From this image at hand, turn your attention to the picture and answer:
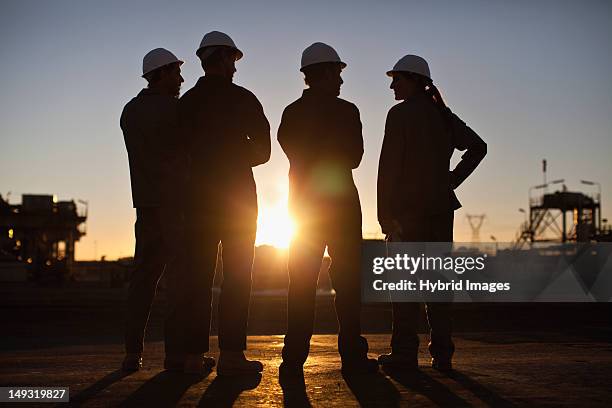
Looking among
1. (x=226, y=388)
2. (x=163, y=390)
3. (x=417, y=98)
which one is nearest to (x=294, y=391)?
(x=226, y=388)

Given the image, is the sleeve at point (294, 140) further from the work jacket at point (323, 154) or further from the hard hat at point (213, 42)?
the hard hat at point (213, 42)

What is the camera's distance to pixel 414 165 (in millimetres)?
6367

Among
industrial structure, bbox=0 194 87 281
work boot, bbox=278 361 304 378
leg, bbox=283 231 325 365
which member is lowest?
work boot, bbox=278 361 304 378

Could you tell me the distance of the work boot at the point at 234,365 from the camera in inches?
226

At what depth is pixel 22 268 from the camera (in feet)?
241

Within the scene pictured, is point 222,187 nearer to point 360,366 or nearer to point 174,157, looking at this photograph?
point 174,157

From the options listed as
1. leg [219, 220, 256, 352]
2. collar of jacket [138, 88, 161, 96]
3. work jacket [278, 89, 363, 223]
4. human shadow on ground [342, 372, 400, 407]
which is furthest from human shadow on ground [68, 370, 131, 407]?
collar of jacket [138, 88, 161, 96]

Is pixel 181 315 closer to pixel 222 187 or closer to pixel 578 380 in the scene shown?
pixel 222 187

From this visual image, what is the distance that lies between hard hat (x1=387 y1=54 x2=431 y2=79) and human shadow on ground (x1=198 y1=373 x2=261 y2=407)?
239cm

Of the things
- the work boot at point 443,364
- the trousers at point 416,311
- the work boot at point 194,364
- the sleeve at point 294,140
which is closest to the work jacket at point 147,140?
the sleeve at point 294,140

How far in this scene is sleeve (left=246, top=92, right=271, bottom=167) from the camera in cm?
596

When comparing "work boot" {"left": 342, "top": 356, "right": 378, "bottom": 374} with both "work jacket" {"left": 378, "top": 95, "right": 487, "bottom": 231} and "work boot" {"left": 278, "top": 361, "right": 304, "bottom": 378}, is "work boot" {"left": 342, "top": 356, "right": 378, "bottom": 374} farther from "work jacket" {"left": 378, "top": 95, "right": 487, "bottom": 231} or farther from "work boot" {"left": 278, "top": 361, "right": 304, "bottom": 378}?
"work jacket" {"left": 378, "top": 95, "right": 487, "bottom": 231}

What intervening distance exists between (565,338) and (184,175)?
5.73 m

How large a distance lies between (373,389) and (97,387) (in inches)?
61.6
